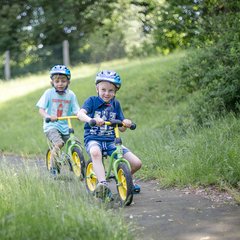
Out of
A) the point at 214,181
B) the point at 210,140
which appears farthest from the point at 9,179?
the point at 210,140

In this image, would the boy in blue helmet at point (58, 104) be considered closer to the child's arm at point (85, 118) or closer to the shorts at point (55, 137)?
the shorts at point (55, 137)

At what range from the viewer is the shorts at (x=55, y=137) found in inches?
337

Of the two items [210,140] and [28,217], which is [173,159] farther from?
[28,217]

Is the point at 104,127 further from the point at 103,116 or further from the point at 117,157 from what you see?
the point at 117,157

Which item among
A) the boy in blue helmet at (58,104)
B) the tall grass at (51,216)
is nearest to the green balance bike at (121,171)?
the tall grass at (51,216)

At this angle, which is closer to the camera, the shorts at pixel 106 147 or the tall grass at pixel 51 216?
the tall grass at pixel 51 216

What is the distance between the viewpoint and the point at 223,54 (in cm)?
1049

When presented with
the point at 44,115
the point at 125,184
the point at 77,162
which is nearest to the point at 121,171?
the point at 125,184

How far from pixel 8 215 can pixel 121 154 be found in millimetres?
2104

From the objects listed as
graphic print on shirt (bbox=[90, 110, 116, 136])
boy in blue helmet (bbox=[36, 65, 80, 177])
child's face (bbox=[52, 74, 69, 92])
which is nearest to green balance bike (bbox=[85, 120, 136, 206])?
graphic print on shirt (bbox=[90, 110, 116, 136])

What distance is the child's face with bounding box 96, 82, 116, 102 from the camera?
6891 mm

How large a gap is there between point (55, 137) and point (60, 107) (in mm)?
609

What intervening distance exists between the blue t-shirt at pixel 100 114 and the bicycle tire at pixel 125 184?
0.66 meters

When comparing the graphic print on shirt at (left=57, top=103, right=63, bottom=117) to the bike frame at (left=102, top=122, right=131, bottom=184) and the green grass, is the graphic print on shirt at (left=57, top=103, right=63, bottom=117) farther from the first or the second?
the bike frame at (left=102, top=122, right=131, bottom=184)
